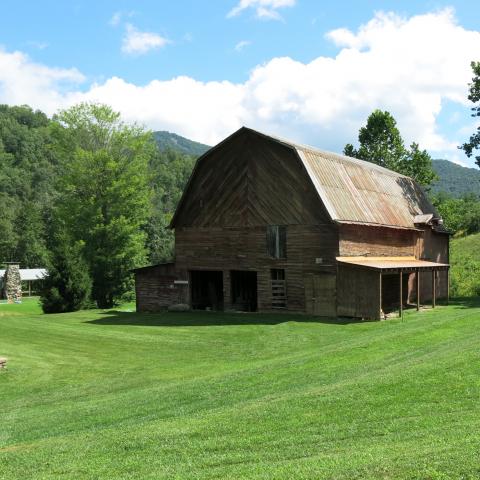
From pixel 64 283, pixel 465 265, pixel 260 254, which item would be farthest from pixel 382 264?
pixel 465 265

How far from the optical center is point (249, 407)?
11.2 m

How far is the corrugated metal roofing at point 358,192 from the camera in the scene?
29672 mm

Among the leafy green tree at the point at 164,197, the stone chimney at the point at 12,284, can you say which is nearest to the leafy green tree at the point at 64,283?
the leafy green tree at the point at 164,197

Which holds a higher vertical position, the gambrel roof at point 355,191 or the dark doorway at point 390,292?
the gambrel roof at point 355,191

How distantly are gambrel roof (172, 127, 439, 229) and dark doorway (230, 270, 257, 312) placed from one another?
540 cm

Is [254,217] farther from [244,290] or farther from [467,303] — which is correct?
[467,303]

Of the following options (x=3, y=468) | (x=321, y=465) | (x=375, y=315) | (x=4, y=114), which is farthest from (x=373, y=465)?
(x=4, y=114)

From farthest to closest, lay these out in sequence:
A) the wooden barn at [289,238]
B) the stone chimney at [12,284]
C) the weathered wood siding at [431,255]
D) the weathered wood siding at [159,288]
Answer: the stone chimney at [12,284]
the weathered wood siding at [431,255]
the weathered wood siding at [159,288]
the wooden barn at [289,238]

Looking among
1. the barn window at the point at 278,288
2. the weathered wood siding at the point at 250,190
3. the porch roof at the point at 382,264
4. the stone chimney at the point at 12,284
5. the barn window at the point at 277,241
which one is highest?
the weathered wood siding at the point at 250,190

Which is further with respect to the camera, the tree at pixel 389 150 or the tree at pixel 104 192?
the tree at pixel 389 150

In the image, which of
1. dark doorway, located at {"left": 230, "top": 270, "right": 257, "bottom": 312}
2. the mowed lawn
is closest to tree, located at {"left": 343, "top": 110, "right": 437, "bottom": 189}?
dark doorway, located at {"left": 230, "top": 270, "right": 257, "bottom": 312}

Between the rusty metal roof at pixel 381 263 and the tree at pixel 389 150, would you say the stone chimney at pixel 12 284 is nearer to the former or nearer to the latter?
the tree at pixel 389 150

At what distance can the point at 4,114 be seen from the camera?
159875mm

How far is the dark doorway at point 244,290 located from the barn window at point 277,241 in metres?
3.19
